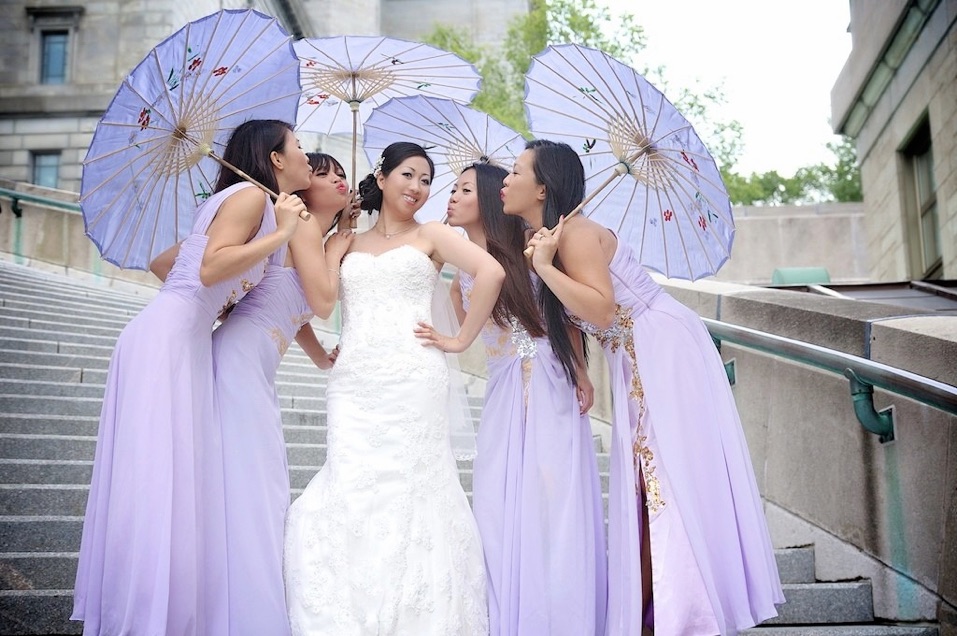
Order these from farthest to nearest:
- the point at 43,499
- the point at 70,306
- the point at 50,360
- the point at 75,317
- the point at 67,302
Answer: the point at 67,302
the point at 70,306
the point at 75,317
the point at 50,360
the point at 43,499

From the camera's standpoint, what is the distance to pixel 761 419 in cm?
611

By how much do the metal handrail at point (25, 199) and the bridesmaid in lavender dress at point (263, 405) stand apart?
10.8m

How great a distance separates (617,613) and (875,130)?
41.8 feet

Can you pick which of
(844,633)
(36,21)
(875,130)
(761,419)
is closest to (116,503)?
(844,633)

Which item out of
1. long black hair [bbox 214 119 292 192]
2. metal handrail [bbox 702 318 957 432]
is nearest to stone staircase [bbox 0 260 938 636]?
metal handrail [bbox 702 318 957 432]

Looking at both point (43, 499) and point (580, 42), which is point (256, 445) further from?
point (580, 42)

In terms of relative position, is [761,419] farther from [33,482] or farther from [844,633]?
[33,482]

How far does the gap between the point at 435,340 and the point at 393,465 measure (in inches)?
22.8

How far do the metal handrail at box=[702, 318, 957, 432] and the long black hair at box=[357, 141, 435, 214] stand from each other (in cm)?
205

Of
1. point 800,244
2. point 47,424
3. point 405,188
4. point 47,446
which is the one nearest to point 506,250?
point 405,188

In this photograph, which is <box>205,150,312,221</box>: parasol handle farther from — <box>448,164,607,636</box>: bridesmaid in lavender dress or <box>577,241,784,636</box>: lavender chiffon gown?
<box>577,241,784,636</box>: lavender chiffon gown

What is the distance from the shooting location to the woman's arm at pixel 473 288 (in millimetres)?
4359

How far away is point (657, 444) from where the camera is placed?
4.32m

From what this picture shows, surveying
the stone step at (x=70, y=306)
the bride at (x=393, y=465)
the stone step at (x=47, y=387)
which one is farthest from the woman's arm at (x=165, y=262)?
the stone step at (x=70, y=306)
